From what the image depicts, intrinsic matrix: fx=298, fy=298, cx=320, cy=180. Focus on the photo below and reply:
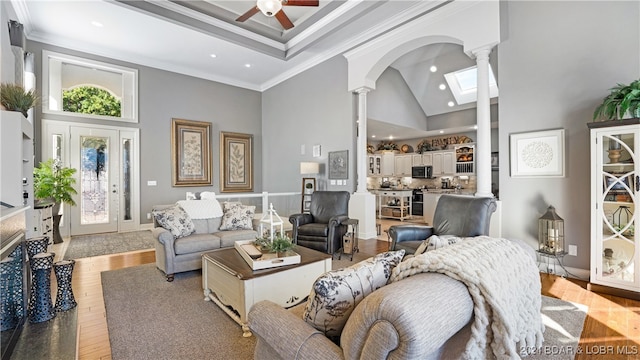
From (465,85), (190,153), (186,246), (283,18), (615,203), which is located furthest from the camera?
(465,85)

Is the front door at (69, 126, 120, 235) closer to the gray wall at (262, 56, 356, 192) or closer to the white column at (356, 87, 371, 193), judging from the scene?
the gray wall at (262, 56, 356, 192)

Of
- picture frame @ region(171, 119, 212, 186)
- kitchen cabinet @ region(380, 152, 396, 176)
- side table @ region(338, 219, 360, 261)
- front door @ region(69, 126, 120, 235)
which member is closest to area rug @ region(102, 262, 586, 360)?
side table @ region(338, 219, 360, 261)

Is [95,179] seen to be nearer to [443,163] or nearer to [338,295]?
[338,295]

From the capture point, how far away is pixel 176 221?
3537 millimetres

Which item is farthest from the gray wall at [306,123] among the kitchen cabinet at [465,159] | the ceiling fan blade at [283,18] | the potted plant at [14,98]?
the kitchen cabinet at [465,159]

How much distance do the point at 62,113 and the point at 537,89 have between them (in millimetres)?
7846

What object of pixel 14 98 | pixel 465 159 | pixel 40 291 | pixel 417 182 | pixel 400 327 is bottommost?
pixel 40 291

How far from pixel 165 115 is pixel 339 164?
13.6ft

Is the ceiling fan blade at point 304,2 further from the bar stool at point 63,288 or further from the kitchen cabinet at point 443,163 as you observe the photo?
the kitchen cabinet at point 443,163

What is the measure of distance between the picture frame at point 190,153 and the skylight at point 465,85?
6299mm

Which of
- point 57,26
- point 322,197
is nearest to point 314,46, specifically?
point 322,197

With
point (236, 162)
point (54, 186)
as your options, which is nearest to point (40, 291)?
point (54, 186)

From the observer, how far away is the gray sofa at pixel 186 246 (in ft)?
10.9

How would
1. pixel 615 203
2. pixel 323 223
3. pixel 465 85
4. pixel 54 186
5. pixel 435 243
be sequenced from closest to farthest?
pixel 435 243
pixel 615 203
pixel 323 223
pixel 54 186
pixel 465 85
